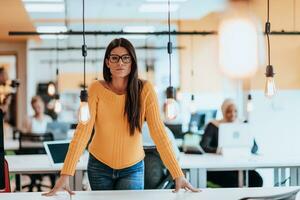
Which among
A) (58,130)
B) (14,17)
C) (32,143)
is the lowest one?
(32,143)

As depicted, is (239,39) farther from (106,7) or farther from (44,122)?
(106,7)

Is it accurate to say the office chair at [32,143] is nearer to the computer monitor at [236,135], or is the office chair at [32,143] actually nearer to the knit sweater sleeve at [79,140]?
the computer monitor at [236,135]

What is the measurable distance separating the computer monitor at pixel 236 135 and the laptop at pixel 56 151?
61.1 inches

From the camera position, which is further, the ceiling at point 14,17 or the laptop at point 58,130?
the ceiling at point 14,17

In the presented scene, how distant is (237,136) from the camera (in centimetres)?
512

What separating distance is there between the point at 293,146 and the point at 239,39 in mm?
6254

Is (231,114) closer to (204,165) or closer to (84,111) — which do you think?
(204,165)

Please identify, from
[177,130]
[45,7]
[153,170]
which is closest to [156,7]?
[45,7]

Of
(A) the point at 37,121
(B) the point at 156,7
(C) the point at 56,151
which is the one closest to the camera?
(C) the point at 56,151

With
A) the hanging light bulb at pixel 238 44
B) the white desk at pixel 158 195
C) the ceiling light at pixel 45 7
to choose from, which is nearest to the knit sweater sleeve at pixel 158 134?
the white desk at pixel 158 195

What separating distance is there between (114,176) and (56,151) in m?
1.68

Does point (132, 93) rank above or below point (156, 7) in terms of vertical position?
below

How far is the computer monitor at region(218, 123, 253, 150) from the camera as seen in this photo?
511 centimetres

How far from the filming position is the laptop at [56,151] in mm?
4449
